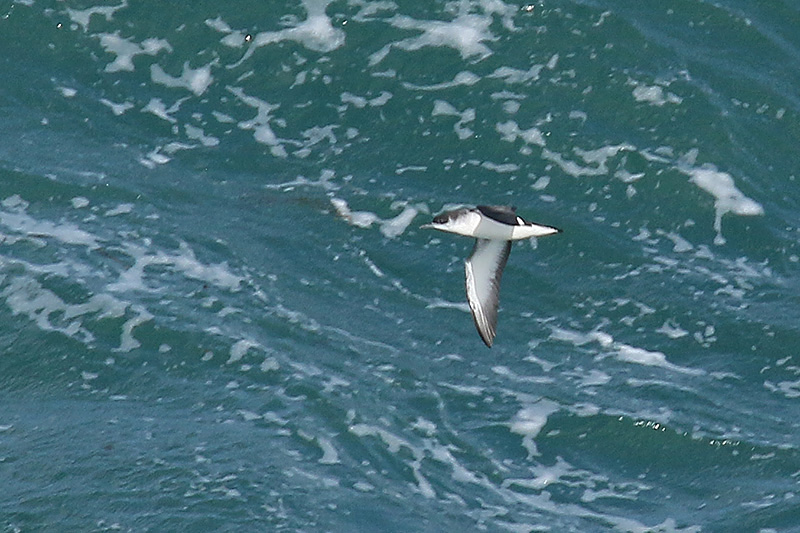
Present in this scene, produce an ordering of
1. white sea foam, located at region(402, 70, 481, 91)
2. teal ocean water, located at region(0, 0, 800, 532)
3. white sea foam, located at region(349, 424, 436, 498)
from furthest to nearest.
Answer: white sea foam, located at region(402, 70, 481, 91) → white sea foam, located at region(349, 424, 436, 498) → teal ocean water, located at region(0, 0, 800, 532)

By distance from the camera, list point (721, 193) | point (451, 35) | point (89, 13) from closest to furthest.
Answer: point (721, 193)
point (451, 35)
point (89, 13)

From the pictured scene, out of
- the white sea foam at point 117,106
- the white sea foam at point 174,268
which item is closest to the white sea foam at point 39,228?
the white sea foam at point 174,268

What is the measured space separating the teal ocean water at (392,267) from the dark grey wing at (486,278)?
1572 millimetres

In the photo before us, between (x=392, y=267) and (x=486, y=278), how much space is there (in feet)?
9.32

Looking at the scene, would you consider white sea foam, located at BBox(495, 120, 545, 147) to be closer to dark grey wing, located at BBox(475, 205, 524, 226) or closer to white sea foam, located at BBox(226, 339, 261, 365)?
dark grey wing, located at BBox(475, 205, 524, 226)

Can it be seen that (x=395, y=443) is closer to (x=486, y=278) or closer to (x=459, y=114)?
(x=486, y=278)

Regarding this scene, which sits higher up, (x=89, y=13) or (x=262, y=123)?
(x=89, y=13)

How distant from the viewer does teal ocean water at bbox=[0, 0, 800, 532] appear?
647 inches

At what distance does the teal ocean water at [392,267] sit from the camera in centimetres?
1642

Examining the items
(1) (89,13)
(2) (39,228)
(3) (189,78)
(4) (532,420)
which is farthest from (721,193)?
(1) (89,13)

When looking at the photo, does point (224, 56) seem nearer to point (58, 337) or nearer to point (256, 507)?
point (58, 337)

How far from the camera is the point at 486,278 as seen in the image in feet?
53.9

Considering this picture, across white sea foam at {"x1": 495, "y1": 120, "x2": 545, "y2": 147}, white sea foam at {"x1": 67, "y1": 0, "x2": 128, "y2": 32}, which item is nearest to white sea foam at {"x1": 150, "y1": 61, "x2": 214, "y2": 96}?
white sea foam at {"x1": 67, "y1": 0, "x2": 128, "y2": 32}

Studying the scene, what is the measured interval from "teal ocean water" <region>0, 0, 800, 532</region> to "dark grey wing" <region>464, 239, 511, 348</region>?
157cm
